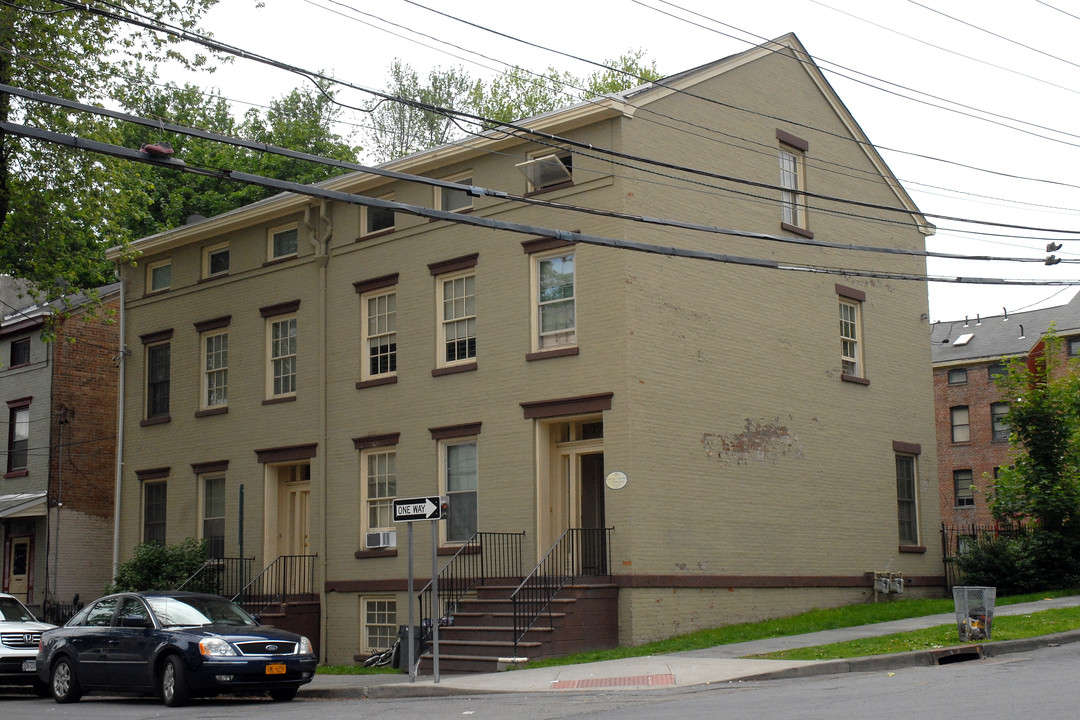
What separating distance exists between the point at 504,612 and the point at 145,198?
43.8ft

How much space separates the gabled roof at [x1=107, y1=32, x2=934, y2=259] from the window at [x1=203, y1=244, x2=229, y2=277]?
15.2 inches

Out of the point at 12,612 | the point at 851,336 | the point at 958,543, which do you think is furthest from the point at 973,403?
the point at 12,612

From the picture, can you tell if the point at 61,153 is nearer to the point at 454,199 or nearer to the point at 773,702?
the point at 454,199

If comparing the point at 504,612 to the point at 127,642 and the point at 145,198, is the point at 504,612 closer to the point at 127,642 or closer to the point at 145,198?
the point at 127,642

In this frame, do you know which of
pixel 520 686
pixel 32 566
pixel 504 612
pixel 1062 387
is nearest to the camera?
pixel 520 686

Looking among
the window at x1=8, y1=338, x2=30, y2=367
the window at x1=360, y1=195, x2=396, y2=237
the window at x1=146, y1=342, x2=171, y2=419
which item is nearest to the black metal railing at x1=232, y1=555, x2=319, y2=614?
the window at x1=146, y1=342, x2=171, y2=419

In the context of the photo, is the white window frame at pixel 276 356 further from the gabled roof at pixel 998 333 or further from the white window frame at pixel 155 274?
the gabled roof at pixel 998 333

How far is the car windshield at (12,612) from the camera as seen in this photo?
20267 mm

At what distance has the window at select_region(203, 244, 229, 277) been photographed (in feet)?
91.9

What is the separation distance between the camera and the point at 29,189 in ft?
81.6

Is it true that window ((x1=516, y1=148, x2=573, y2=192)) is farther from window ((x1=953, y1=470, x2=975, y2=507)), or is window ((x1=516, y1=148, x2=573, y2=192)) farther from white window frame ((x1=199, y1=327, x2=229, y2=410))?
window ((x1=953, y1=470, x2=975, y2=507))

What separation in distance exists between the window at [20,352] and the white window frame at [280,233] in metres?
10.0

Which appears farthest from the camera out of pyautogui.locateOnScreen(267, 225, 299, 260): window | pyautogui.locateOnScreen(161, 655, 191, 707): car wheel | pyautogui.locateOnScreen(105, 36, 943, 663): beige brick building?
pyautogui.locateOnScreen(267, 225, 299, 260): window

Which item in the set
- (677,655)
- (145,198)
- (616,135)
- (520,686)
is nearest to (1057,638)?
(677,655)
